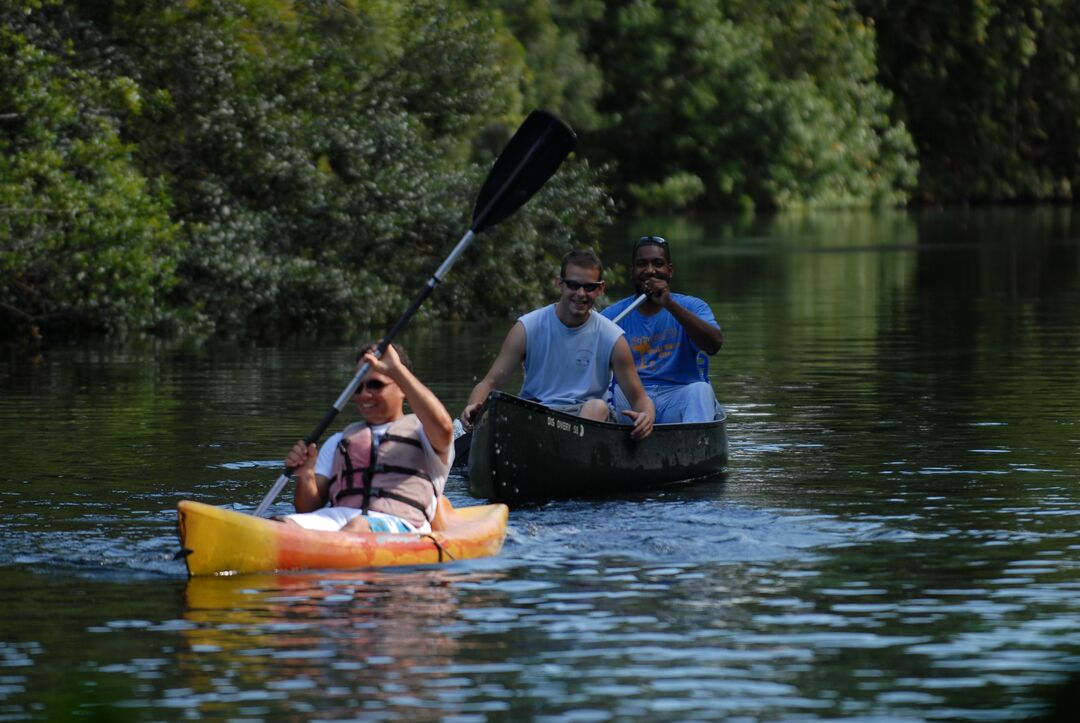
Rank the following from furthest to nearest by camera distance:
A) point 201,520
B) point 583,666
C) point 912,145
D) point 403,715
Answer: point 912,145 → point 201,520 → point 583,666 → point 403,715

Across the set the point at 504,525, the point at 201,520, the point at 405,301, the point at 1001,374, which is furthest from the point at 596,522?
the point at 405,301

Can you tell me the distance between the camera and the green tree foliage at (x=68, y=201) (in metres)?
20.8

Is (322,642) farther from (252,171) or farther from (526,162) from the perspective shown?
(252,171)

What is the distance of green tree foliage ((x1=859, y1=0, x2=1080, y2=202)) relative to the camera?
71.1 m

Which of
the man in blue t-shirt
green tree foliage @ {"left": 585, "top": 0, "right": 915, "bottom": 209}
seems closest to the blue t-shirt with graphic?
the man in blue t-shirt

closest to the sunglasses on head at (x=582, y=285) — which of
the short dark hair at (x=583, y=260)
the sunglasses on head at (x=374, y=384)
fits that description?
the short dark hair at (x=583, y=260)

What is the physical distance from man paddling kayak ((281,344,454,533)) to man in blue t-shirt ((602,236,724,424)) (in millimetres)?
3297

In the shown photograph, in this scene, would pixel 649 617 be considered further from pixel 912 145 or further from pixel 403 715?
pixel 912 145

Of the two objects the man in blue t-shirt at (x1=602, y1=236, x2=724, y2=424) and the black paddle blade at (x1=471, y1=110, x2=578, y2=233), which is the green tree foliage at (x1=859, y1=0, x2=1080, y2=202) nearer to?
the man in blue t-shirt at (x1=602, y1=236, x2=724, y2=424)

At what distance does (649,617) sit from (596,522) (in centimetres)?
271

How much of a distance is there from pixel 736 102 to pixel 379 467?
5485 centimetres

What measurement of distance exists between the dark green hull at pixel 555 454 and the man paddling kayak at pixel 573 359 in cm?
18

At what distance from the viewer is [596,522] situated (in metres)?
11.2

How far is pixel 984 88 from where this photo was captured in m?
71.6
